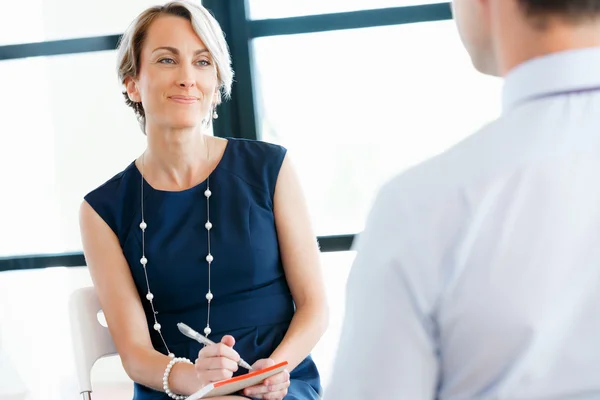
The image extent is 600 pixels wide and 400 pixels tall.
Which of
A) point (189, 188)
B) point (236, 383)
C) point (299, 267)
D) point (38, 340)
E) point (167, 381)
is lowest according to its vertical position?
point (38, 340)

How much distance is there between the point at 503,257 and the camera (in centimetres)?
69

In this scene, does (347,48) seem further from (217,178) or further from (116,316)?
(116,316)

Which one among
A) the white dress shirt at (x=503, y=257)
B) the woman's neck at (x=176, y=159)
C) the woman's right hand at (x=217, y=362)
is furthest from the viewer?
the woman's neck at (x=176, y=159)

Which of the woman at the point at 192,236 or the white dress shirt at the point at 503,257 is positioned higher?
the white dress shirt at the point at 503,257

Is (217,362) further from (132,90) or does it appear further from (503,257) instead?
(503,257)

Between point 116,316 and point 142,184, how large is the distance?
38cm

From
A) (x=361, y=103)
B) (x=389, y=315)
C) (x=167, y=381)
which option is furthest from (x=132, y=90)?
(x=389, y=315)

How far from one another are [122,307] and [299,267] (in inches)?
18.7

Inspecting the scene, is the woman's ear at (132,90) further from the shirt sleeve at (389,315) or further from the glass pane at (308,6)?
the shirt sleeve at (389,315)

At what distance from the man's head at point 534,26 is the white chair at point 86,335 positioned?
1662 mm

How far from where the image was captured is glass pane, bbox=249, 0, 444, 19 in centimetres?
283

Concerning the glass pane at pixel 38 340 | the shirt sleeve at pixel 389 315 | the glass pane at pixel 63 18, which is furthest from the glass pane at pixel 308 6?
the shirt sleeve at pixel 389 315

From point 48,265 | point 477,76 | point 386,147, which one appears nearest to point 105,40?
point 48,265

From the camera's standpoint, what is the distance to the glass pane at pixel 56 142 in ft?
10.1
